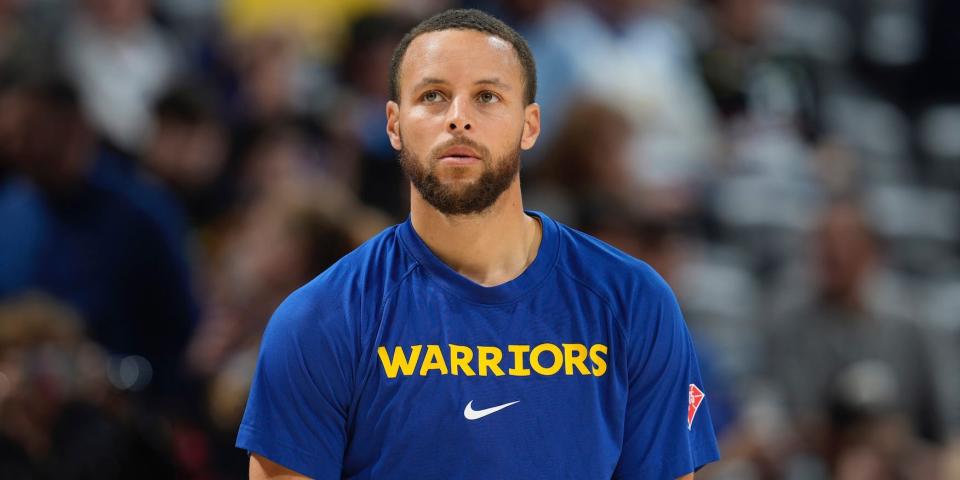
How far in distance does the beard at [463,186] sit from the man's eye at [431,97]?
112 mm

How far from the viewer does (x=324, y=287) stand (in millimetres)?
3219

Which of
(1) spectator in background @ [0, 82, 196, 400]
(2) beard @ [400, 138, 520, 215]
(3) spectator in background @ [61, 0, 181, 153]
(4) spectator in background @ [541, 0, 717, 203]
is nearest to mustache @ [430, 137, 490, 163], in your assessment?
(2) beard @ [400, 138, 520, 215]

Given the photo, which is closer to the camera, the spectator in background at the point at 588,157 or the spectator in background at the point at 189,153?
the spectator in background at the point at 588,157

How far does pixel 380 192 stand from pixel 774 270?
99.2 inches

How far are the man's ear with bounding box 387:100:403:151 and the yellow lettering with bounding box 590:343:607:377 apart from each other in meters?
0.59

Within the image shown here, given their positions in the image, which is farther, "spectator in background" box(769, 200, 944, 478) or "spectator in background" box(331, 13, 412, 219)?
"spectator in background" box(331, 13, 412, 219)

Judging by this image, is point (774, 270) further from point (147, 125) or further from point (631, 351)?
point (631, 351)

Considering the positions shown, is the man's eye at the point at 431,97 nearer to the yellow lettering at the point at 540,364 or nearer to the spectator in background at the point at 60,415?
the yellow lettering at the point at 540,364

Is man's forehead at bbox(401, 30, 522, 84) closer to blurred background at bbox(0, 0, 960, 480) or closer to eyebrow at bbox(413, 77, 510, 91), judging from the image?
eyebrow at bbox(413, 77, 510, 91)

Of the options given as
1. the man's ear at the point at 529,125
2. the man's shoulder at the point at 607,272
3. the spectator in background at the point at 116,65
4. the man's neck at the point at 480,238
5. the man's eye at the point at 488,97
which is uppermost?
the spectator in background at the point at 116,65

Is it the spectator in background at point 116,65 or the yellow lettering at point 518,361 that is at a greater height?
the spectator in background at point 116,65

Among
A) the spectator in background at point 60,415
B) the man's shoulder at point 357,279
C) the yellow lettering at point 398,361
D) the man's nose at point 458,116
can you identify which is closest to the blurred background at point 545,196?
the spectator in background at point 60,415

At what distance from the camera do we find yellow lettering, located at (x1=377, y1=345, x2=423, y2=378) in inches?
123

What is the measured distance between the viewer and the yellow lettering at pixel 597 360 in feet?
10.5
